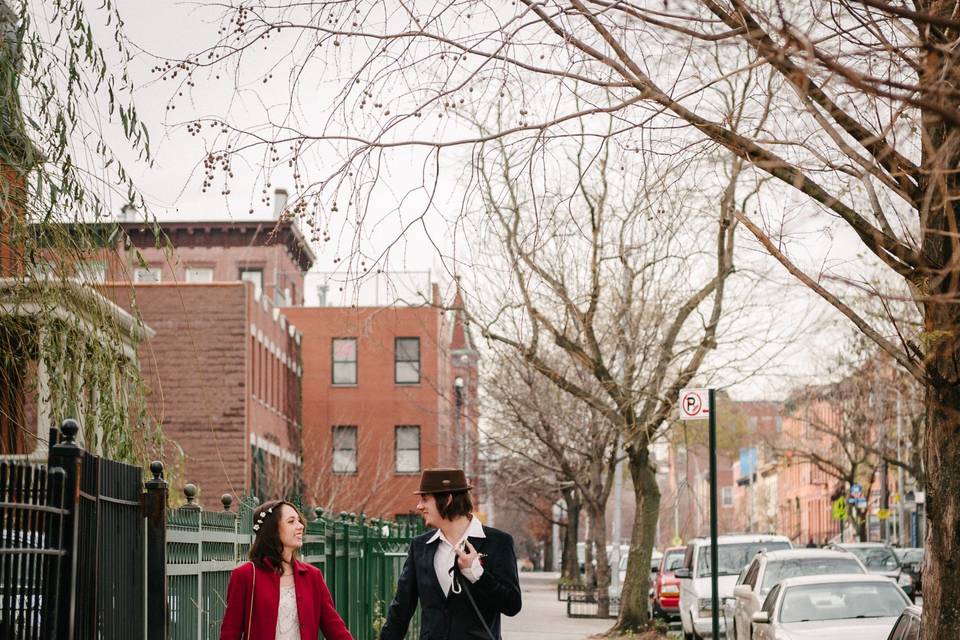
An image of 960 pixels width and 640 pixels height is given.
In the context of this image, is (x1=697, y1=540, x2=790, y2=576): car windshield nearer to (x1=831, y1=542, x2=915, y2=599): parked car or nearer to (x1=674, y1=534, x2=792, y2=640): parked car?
(x1=674, y1=534, x2=792, y2=640): parked car

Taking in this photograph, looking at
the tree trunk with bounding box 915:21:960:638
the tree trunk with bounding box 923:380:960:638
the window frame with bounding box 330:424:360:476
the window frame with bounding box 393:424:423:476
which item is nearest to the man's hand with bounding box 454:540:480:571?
the tree trunk with bounding box 915:21:960:638

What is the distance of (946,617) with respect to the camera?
8344 millimetres

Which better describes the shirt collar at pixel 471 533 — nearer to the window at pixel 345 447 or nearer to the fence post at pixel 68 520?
the fence post at pixel 68 520

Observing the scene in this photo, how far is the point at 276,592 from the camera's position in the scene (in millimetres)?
7551

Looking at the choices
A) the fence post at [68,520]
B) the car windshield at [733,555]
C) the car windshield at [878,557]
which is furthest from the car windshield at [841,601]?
the car windshield at [878,557]

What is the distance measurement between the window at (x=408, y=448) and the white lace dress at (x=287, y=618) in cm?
4873

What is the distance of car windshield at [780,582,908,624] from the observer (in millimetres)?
14641

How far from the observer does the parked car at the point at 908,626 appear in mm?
10455

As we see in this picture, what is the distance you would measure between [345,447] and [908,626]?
150ft

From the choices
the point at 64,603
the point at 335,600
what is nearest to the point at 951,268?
the point at 64,603

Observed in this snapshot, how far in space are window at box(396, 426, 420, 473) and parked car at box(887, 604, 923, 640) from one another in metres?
45.6

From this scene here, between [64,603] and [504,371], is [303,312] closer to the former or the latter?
[504,371]

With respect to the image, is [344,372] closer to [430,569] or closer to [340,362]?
[340,362]

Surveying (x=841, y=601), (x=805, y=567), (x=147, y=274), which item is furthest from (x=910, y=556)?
(x=841, y=601)
